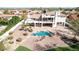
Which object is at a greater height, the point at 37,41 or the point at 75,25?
the point at 75,25

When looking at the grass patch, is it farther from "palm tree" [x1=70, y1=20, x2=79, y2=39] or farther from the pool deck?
"palm tree" [x1=70, y1=20, x2=79, y2=39]

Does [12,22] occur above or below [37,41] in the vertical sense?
above

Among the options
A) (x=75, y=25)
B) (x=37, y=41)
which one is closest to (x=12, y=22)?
(x=37, y=41)

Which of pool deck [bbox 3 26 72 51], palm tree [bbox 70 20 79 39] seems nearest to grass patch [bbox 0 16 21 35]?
pool deck [bbox 3 26 72 51]

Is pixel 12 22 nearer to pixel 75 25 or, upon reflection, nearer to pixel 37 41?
pixel 37 41

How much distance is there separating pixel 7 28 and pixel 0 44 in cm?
22

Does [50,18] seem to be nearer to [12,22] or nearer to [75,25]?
[75,25]

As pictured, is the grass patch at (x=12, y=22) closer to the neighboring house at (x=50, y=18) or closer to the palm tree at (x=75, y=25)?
the neighboring house at (x=50, y=18)

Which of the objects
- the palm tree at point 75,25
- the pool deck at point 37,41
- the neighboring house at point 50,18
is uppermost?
the neighboring house at point 50,18

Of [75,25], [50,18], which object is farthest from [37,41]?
[75,25]

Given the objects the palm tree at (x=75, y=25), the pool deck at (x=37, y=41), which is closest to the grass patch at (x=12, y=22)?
the pool deck at (x=37, y=41)
